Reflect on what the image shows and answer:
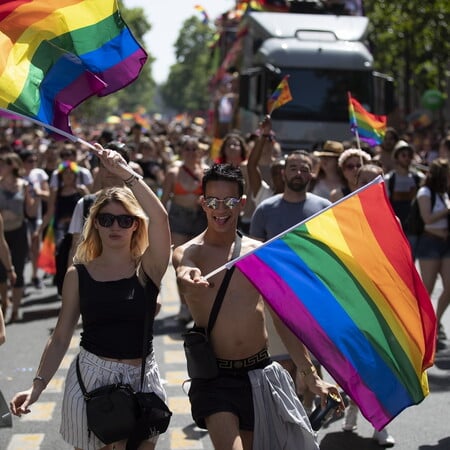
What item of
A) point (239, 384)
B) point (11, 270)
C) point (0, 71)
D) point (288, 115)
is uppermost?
point (0, 71)

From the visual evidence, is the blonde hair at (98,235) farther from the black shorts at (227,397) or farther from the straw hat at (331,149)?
Result: the straw hat at (331,149)

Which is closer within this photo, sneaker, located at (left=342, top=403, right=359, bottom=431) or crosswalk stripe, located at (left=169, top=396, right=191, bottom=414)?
sneaker, located at (left=342, top=403, right=359, bottom=431)

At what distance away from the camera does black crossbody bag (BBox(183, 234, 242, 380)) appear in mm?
5352

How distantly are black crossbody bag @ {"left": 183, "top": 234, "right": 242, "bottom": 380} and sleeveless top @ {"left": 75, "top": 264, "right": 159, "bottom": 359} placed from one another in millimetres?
191

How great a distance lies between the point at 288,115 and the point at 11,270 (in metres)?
9.99

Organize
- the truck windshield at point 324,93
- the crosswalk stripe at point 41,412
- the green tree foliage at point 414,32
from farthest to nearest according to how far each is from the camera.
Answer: the green tree foliage at point 414,32 → the truck windshield at point 324,93 → the crosswalk stripe at point 41,412

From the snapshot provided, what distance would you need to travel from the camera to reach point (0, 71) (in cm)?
571

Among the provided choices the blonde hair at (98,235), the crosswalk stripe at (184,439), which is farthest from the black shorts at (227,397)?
the crosswalk stripe at (184,439)

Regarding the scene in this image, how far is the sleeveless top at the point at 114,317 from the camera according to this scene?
5.28 metres

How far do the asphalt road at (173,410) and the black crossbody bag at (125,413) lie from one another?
7.27 ft

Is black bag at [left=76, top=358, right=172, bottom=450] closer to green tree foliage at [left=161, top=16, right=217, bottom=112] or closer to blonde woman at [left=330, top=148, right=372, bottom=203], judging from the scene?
blonde woman at [left=330, top=148, right=372, bottom=203]

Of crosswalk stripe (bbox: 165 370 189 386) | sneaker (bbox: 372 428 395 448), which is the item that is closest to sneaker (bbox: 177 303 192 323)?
crosswalk stripe (bbox: 165 370 189 386)

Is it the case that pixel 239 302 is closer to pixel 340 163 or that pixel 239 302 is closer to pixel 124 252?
pixel 124 252

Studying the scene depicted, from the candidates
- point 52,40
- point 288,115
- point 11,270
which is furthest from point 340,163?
point 288,115
